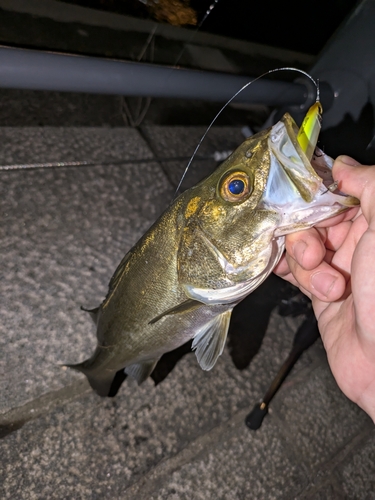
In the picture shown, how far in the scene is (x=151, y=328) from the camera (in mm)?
2012

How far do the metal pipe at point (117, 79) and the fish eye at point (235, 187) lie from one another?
1.48 meters

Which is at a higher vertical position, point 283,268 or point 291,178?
point 291,178

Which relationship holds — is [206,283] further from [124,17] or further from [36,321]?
[124,17]

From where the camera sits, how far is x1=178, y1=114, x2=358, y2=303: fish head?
55.5 inches

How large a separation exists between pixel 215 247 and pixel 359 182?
64 cm

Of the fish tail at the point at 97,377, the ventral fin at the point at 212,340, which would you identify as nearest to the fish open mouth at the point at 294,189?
the ventral fin at the point at 212,340

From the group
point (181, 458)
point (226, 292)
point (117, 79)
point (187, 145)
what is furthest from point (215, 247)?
point (187, 145)

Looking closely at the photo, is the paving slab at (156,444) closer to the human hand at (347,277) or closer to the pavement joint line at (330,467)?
the pavement joint line at (330,467)

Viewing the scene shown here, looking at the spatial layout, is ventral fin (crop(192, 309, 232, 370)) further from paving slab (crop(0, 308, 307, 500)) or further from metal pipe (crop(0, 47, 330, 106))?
metal pipe (crop(0, 47, 330, 106))

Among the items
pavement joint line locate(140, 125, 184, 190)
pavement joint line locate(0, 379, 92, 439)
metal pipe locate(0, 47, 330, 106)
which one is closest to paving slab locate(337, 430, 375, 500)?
pavement joint line locate(0, 379, 92, 439)

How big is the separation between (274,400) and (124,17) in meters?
4.60

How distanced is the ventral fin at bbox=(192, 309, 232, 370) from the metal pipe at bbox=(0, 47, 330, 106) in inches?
69.5

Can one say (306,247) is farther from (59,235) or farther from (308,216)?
(59,235)

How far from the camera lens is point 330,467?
295 centimetres
